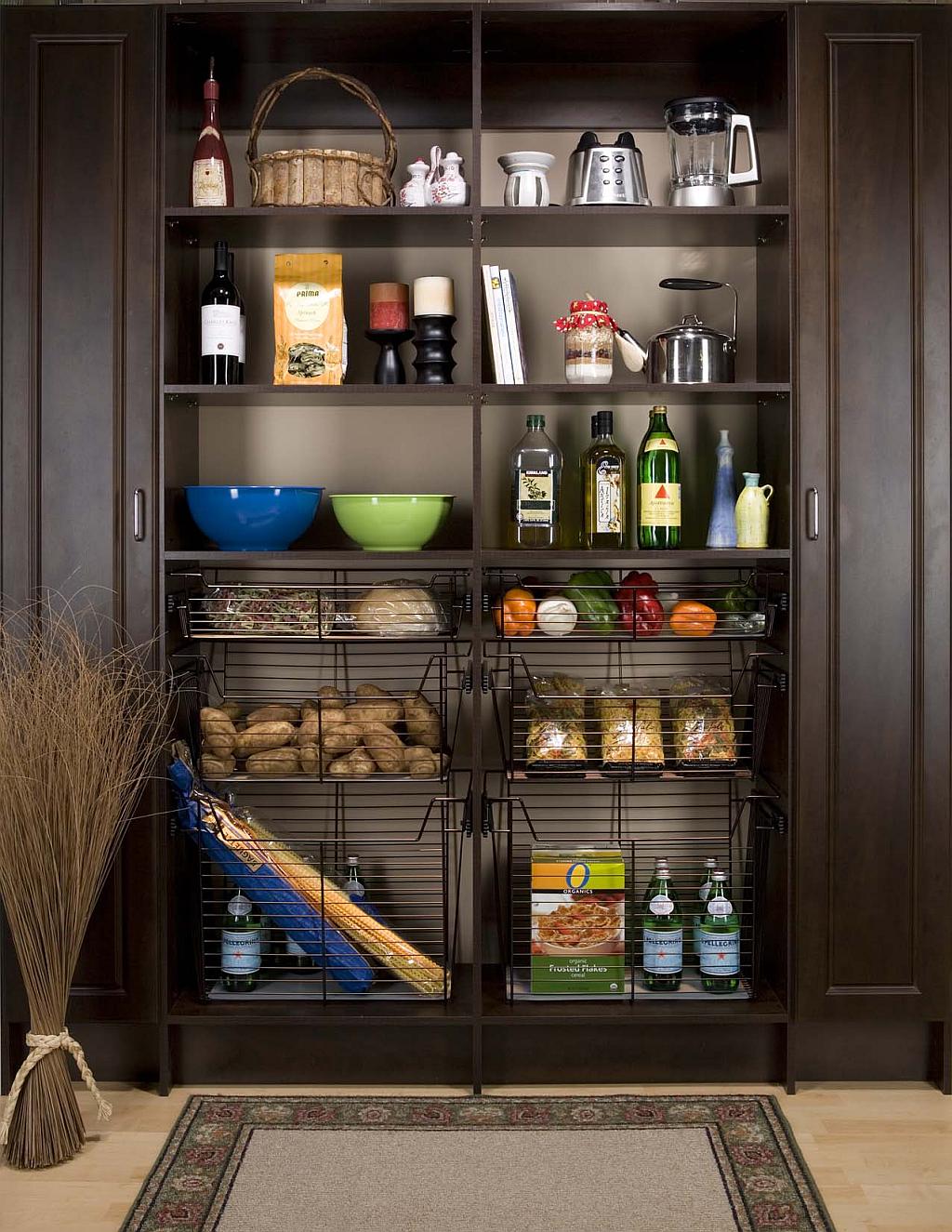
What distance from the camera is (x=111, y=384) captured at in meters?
2.43

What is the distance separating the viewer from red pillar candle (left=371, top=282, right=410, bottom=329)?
8.52 ft

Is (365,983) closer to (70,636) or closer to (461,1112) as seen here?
(461,1112)

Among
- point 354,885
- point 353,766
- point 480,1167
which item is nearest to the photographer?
point 480,1167

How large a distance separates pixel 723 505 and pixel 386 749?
0.91 metres

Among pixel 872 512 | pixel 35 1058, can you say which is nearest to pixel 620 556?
pixel 872 512

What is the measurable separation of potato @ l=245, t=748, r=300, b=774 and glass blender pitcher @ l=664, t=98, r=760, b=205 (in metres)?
1.44

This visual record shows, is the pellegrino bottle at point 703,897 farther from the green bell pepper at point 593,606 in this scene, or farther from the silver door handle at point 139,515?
the silver door handle at point 139,515

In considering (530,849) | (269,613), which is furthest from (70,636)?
(530,849)

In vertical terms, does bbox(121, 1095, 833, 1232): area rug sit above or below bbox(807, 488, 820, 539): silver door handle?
below

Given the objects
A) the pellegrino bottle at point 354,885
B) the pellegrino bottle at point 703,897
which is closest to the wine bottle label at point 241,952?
the pellegrino bottle at point 354,885

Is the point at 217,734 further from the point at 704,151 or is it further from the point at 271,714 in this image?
the point at 704,151

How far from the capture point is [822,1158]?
224 cm

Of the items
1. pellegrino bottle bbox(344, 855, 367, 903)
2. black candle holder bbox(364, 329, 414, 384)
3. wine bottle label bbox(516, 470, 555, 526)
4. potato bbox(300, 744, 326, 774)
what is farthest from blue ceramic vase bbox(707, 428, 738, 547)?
pellegrino bottle bbox(344, 855, 367, 903)

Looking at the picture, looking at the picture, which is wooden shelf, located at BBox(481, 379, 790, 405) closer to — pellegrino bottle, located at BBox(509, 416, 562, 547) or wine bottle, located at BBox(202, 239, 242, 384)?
pellegrino bottle, located at BBox(509, 416, 562, 547)
